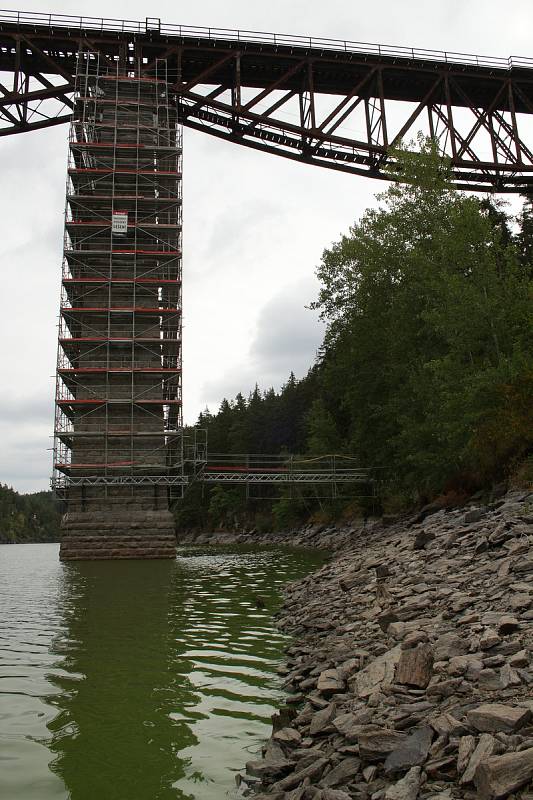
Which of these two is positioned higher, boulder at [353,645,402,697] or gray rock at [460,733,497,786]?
gray rock at [460,733,497,786]


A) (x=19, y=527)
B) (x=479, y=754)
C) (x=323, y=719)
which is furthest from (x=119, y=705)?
(x=19, y=527)

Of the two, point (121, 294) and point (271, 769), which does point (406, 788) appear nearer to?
point (271, 769)

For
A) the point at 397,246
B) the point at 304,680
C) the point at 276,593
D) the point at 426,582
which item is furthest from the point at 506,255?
the point at 304,680

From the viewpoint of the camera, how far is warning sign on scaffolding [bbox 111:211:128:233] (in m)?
36.7

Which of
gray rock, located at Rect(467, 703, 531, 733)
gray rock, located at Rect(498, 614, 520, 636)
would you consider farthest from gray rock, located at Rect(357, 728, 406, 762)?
gray rock, located at Rect(498, 614, 520, 636)

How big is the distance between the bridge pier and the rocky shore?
22463 millimetres

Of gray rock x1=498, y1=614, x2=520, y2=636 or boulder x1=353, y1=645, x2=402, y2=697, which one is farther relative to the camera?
gray rock x1=498, y1=614, x2=520, y2=636

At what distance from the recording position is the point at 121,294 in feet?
118

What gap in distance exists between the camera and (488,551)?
1145 centimetres

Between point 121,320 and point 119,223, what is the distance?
19.3 feet

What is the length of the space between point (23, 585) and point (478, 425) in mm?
17131

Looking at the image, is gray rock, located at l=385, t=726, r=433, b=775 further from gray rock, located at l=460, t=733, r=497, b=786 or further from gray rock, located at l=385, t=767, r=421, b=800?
gray rock, located at l=460, t=733, r=497, b=786

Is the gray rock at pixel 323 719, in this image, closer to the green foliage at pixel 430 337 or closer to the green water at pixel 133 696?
the green water at pixel 133 696

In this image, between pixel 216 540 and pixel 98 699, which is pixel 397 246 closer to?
pixel 98 699
